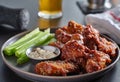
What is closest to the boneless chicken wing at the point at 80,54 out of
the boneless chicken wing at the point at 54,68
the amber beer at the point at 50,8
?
the boneless chicken wing at the point at 54,68

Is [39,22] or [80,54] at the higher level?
[80,54]

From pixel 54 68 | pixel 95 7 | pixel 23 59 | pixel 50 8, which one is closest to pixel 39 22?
pixel 50 8

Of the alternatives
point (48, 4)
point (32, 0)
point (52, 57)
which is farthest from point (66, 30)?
point (32, 0)

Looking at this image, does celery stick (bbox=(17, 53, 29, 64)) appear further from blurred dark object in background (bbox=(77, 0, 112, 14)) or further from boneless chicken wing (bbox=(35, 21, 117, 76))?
blurred dark object in background (bbox=(77, 0, 112, 14))

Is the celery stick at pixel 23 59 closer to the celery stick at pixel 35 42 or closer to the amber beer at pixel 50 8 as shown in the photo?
the celery stick at pixel 35 42

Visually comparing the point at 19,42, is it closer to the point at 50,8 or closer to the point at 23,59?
the point at 23,59

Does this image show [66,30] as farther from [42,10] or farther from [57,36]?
A: [42,10]
